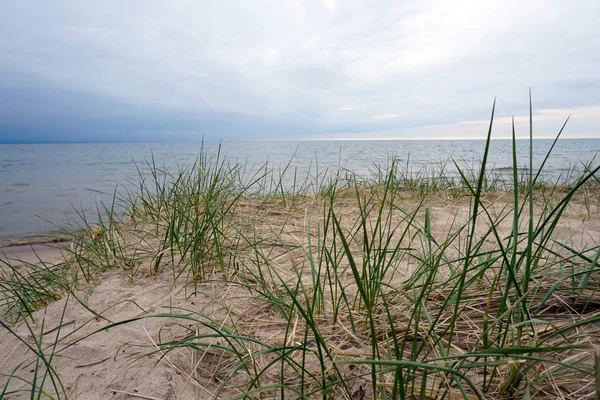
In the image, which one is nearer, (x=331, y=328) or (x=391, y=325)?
(x=391, y=325)

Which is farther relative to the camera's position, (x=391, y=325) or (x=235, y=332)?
(x=235, y=332)

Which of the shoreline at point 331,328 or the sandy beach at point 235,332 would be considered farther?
the sandy beach at point 235,332

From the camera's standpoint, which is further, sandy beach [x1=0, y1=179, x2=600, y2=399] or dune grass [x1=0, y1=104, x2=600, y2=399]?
sandy beach [x1=0, y1=179, x2=600, y2=399]

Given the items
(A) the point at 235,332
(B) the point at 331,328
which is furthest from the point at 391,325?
(A) the point at 235,332

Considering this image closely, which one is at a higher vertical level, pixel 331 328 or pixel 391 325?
pixel 391 325

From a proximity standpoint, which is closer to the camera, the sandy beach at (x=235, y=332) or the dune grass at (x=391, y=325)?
the dune grass at (x=391, y=325)

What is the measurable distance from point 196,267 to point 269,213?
4.46 feet

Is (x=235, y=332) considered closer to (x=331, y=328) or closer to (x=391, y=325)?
(x=331, y=328)

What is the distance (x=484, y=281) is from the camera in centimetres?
120

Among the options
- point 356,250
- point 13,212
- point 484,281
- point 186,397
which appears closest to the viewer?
point 186,397

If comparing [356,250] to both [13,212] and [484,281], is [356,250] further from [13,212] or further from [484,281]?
[13,212]

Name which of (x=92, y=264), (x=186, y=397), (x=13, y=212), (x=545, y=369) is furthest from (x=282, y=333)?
(x=13, y=212)

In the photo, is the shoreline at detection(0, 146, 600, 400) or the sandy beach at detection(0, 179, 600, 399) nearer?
the shoreline at detection(0, 146, 600, 400)

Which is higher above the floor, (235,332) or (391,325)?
(391,325)
